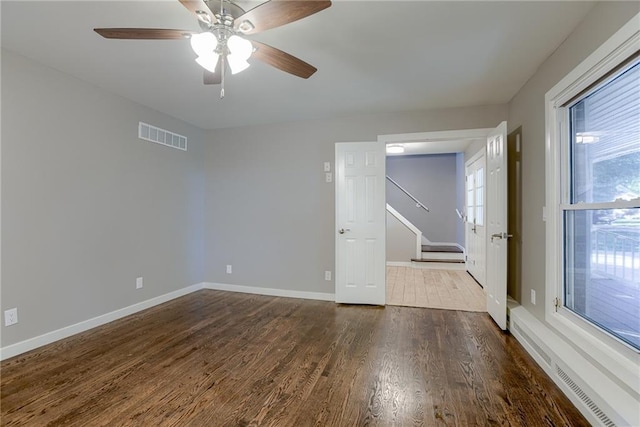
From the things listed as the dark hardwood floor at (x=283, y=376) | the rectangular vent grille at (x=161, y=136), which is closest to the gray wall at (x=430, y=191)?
the dark hardwood floor at (x=283, y=376)

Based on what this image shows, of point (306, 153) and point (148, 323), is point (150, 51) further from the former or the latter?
point (148, 323)

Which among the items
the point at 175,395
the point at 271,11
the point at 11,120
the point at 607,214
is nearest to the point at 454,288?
the point at 607,214

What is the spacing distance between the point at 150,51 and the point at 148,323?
102 inches

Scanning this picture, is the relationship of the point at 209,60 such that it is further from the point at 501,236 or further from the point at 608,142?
the point at 501,236

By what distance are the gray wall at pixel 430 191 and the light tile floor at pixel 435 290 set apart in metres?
1.88

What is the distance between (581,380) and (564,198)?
1.24 meters

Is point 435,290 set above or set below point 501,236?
below

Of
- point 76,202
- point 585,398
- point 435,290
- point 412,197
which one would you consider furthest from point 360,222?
point 412,197

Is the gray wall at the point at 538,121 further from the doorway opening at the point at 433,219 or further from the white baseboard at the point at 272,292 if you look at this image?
the white baseboard at the point at 272,292

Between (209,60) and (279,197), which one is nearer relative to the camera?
(209,60)

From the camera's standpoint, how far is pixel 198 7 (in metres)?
1.52

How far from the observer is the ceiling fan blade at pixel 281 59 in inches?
70.2

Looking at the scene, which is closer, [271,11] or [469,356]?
[271,11]

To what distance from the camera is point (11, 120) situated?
2.37 meters
